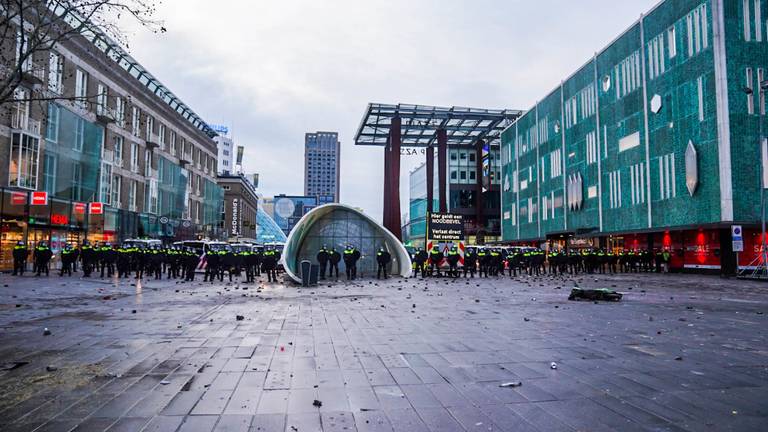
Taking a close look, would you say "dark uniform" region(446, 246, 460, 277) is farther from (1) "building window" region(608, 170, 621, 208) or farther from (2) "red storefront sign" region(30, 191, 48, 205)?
(2) "red storefront sign" region(30, 191, 48, 205)

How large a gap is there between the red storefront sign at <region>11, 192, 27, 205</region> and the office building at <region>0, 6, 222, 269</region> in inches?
2.5

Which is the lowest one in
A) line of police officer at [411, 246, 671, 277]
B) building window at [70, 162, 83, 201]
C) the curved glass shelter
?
line of police officer at [411, 246, 671, 277]

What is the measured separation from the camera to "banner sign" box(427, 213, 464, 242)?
29.4m

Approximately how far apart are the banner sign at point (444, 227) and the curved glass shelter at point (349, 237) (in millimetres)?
2073

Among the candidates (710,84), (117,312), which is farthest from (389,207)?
(117,312)

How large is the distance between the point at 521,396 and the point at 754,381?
2793 millimetres

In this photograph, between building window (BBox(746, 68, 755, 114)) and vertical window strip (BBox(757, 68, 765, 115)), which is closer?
vertical window strip (BBox(757, 68, 765, 115))

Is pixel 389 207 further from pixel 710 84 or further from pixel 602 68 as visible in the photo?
pixel 710 84

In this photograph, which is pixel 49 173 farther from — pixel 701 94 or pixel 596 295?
pixel 701 94

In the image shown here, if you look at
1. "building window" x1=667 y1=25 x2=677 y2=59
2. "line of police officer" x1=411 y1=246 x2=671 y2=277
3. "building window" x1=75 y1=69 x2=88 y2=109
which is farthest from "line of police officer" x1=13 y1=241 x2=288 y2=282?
"building window" x1=667 y1=25 x2=677 y2=59

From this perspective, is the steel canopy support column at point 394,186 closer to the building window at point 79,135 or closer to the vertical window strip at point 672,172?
the vertical window strip at point 672,172

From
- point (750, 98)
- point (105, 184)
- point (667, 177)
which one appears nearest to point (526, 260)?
point (667, 177)

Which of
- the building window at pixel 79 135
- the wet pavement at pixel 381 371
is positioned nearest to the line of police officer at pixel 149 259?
the building window at pixel 79 135

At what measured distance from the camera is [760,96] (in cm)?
3077
